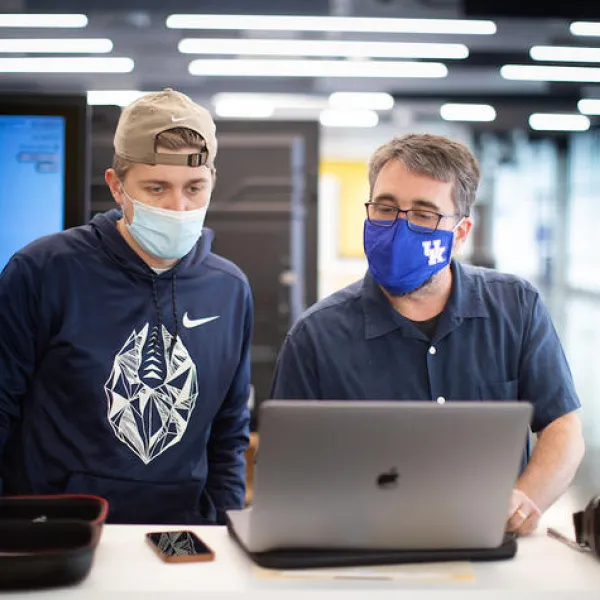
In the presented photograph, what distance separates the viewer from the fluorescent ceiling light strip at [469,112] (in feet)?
38.4

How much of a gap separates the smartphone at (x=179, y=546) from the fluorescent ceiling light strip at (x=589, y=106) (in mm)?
A: 10276

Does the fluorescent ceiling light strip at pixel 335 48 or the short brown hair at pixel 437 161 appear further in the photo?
the fluorescent ceiling light strip at pixel 335 48

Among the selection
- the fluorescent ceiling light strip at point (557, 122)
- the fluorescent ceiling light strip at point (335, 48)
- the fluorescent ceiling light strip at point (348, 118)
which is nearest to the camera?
the fluorescent ceiling light strip at point (335, 48)

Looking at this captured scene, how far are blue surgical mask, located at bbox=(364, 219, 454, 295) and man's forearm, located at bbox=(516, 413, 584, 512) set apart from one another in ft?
1.49

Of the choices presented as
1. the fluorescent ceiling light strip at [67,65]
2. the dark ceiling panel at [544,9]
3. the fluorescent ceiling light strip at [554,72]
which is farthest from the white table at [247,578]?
the fluorescent ceiling light strip at [554,72]

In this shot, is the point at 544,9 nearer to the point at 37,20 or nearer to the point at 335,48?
the point at 37,20

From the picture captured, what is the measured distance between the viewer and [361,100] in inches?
470

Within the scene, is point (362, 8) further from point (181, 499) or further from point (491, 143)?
point (491, 143)

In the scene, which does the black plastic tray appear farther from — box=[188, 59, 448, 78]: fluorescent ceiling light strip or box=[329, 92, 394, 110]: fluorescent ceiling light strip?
box=[329, 92, 394, 110]: fluorescent ceiling light strip

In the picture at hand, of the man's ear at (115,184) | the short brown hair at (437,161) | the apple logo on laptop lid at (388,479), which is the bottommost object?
the apple logo on laptop lid at (388,479)

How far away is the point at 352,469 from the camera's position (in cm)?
134

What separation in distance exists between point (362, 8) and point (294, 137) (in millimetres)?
4631

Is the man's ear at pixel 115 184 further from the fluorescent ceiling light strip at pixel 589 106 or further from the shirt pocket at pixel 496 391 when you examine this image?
the fluorescent ceiling light strip at pixel 589 106

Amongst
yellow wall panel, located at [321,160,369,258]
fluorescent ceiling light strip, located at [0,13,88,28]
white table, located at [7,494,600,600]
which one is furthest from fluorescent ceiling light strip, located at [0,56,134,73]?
yellow wall panel, located at [321,160,369,258]
